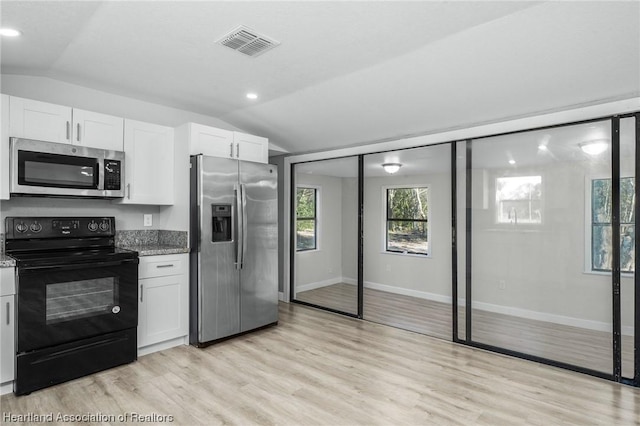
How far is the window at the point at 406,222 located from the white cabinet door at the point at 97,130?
2936 millimetres

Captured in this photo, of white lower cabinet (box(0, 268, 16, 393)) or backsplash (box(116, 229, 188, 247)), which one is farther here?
backsplash (box(116, 229, 188, 247))

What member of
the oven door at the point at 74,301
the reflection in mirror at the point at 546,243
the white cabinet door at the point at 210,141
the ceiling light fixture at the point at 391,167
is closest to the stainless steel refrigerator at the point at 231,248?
the white cabinet door at the point at 210,141

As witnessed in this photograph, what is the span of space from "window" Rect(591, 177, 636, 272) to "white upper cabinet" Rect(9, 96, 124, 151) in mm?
4139

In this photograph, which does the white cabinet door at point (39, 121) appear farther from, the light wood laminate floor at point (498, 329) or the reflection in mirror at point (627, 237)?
the reflection in mirror at point (627, 237)

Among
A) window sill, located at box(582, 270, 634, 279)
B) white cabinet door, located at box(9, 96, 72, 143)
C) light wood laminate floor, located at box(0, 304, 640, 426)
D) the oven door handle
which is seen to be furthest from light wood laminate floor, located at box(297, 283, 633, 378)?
white cabinet door, located at box(9, 96, 72, 143)

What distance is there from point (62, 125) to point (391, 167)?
10.8 ft

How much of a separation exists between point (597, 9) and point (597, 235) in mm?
1720

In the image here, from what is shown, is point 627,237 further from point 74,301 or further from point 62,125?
point 62,125

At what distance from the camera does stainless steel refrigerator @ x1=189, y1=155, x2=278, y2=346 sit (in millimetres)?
3508

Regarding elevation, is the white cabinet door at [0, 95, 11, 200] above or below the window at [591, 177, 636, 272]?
above

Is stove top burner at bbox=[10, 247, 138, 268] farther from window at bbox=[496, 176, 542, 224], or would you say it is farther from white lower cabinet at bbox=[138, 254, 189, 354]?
window at bbox=[496, 176, 542, 224]

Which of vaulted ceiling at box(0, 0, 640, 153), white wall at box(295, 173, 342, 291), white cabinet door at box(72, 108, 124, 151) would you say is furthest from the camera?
white wall at box(295, 173, 342, 291)

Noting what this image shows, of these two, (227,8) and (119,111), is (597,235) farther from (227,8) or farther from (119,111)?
(119,111)

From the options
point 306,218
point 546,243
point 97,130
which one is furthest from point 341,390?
point 97,130
